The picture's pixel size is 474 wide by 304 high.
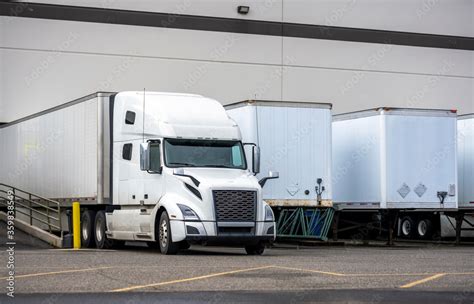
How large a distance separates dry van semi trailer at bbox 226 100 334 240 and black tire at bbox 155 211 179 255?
5.06 meters

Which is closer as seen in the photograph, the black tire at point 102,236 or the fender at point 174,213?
the fender at point 174,213

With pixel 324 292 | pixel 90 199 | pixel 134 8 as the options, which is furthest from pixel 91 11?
pixel 324 292

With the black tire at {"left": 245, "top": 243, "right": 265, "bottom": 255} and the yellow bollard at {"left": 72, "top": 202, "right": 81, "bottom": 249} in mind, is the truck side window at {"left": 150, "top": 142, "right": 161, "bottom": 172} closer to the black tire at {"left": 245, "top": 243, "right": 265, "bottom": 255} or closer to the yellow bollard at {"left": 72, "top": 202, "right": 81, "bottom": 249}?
the black tire at {"left": 245, "top": 243, "right": 265, "bottom": 255}

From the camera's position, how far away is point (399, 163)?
27.4 meters

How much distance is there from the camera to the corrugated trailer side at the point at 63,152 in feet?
77.0

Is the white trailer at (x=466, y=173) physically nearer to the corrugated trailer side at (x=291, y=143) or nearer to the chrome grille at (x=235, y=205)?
the corrugated trailer side at (x=291, y=143)

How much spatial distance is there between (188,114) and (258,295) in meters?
10.5

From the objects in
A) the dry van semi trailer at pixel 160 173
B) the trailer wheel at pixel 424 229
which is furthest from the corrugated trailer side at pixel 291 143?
the trailer wheel at pixel 424 229

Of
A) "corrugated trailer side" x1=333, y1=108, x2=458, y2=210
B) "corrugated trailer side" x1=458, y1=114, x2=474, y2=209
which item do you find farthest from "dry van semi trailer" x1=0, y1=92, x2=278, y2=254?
"corrugated trailer side" x1=458, y1=114, x2=474, y2=209

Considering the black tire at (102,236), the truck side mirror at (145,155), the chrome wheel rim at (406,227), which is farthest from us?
the chrome wheel rim at (406,227)

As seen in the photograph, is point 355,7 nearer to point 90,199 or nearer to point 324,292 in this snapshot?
point 90,199

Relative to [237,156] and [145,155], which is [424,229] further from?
[145,155]

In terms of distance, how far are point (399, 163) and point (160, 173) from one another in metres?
9.00

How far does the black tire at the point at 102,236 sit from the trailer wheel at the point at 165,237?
2.99m
